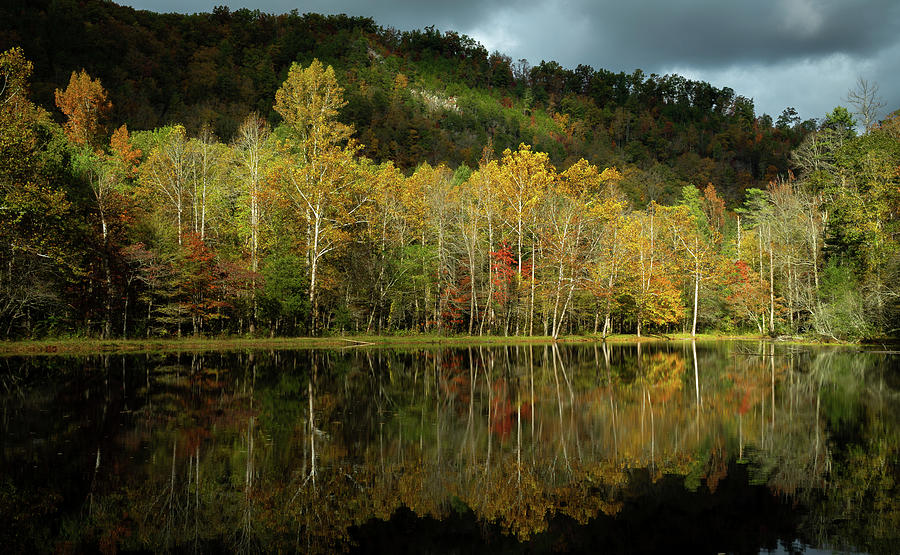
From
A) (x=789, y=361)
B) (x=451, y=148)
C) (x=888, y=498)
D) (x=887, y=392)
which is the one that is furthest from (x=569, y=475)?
(x=451, y=148)

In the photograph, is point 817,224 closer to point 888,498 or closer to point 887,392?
point 887,392

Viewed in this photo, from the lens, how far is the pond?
730 centimetres

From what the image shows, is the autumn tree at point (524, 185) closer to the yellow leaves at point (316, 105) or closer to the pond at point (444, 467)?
the yellow leaves at point (316, 105)

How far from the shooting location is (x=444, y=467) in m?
10.1

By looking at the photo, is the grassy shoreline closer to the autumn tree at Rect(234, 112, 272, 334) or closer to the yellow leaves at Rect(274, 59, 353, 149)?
the autumn tree at Rect(234, 112, 272, 334)

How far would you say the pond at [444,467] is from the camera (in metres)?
7.30

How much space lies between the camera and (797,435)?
1303cm

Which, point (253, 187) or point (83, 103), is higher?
point (83, 103)

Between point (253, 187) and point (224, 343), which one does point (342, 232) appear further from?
point (224, 343)

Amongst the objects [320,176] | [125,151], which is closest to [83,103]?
[125,151]

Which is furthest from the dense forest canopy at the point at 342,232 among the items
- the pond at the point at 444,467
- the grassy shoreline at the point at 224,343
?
the pond at the point at 444,467

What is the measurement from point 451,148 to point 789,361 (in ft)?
258

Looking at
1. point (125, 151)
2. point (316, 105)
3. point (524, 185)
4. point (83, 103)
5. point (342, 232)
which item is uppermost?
point (83, 103)

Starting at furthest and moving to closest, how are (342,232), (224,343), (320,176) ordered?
1. (342,232)
2. (320,176)
3. (224,343)
